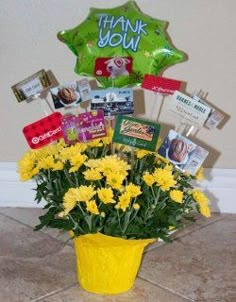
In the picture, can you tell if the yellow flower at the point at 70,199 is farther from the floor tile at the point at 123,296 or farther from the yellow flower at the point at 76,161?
the floor tile at the point at 123,296

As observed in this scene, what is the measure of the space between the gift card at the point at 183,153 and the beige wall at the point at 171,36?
549mm

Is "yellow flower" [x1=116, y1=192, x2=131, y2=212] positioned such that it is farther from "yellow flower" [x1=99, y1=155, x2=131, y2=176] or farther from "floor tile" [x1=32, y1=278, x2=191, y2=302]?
"floor tile" [x1=32, y1=278, x2=191, y2=302]

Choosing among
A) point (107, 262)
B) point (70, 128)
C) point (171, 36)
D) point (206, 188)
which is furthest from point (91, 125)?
point (206, 188)

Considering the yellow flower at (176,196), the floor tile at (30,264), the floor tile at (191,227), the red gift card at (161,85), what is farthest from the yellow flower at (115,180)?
the floor tile at (191,227)

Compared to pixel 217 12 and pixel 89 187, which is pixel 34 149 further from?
pixel 217 12

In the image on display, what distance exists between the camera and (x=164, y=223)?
1.05m

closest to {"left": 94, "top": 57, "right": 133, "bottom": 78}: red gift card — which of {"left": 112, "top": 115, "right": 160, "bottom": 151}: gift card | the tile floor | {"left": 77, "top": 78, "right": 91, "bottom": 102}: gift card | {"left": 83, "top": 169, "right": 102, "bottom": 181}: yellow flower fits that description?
{"left": 77, "top": 78, "right": 91, "bottom": 102}: gift card

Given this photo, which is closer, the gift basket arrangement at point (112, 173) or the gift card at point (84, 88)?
the gift basket arrangement at point (112, 173)

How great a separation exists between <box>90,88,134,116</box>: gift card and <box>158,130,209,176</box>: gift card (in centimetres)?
11

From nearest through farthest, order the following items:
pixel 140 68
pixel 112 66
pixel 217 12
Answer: pixel 112 66, pixel 140 68, pixel 217 12

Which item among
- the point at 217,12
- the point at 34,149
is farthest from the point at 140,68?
the point at 34,149

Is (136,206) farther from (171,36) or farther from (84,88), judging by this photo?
(171,36)

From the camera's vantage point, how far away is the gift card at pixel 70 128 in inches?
42.8

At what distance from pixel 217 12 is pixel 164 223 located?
0.76 meters
